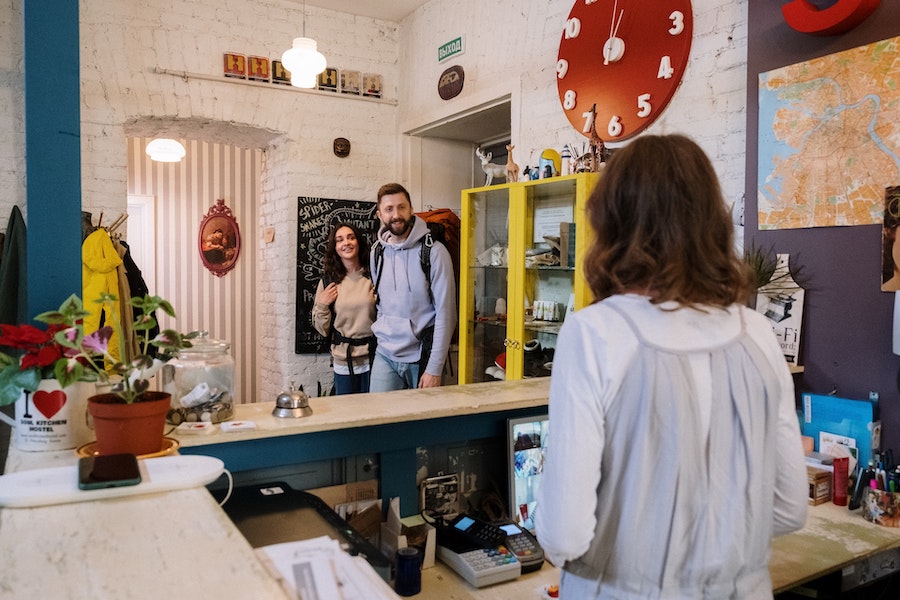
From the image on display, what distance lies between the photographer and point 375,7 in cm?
471

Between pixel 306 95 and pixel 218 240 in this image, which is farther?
pixel 218 240

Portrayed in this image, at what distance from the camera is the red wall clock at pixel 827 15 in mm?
2102

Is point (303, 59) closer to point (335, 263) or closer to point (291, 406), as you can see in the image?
point (335, 263)

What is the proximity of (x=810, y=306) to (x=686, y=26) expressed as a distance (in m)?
1.31

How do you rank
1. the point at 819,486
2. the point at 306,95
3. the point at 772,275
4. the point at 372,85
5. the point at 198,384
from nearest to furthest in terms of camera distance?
the point at 198,384, the point at 819,486, the point at 772,275, the point at 306,95, the point at 372,85

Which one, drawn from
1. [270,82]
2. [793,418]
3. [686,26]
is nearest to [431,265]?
[686,26]

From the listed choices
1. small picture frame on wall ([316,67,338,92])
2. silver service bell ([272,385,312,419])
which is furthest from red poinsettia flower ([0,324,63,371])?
small picture frame on wall ([316,67,338,92])

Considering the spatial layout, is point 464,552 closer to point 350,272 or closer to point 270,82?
point 350,272

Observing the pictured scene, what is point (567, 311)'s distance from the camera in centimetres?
313

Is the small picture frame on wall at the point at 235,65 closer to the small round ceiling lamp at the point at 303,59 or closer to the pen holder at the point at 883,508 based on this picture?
the small round ceiling lamp at the point at 303,59

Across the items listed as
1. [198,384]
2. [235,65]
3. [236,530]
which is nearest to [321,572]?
[236,530]

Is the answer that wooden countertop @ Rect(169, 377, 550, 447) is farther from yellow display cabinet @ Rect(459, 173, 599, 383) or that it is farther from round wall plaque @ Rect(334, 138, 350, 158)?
round wall plaque @ Rect(334, 138, 350, 158)

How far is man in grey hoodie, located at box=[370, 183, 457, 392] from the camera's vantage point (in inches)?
141

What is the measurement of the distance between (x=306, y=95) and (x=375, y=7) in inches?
31.2
